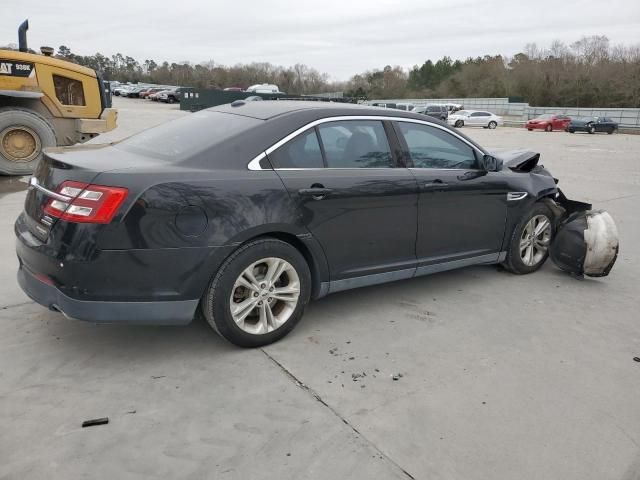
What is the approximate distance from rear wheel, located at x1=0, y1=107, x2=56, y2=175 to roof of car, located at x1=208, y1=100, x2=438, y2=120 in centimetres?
642

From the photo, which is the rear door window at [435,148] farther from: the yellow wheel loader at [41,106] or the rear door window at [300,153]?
the yellow wheel loader at [41,106]

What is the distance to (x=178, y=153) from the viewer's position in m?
3.32

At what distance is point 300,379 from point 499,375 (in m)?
1.25

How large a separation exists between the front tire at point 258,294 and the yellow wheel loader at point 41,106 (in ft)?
22.2

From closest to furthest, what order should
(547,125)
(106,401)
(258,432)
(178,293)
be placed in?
(258,432), (106,401), (178,293), (547,125)

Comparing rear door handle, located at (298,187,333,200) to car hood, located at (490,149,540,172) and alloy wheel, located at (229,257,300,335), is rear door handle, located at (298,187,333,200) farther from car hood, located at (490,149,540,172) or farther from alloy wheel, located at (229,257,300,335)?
car hood, located at (490,149,540,172)

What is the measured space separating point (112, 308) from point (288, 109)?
180 cm

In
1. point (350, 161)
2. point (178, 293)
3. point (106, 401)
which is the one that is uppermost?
point (350, 161)

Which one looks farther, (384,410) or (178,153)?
(178,153)

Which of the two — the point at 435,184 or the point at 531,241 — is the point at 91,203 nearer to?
the point at 435,184

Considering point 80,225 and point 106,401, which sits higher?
point 80,225

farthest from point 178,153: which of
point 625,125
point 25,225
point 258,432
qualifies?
point 625,125

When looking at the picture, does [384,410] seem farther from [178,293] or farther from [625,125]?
[625,125]

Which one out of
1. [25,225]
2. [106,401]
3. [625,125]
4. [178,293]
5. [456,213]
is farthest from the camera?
[625,125]
